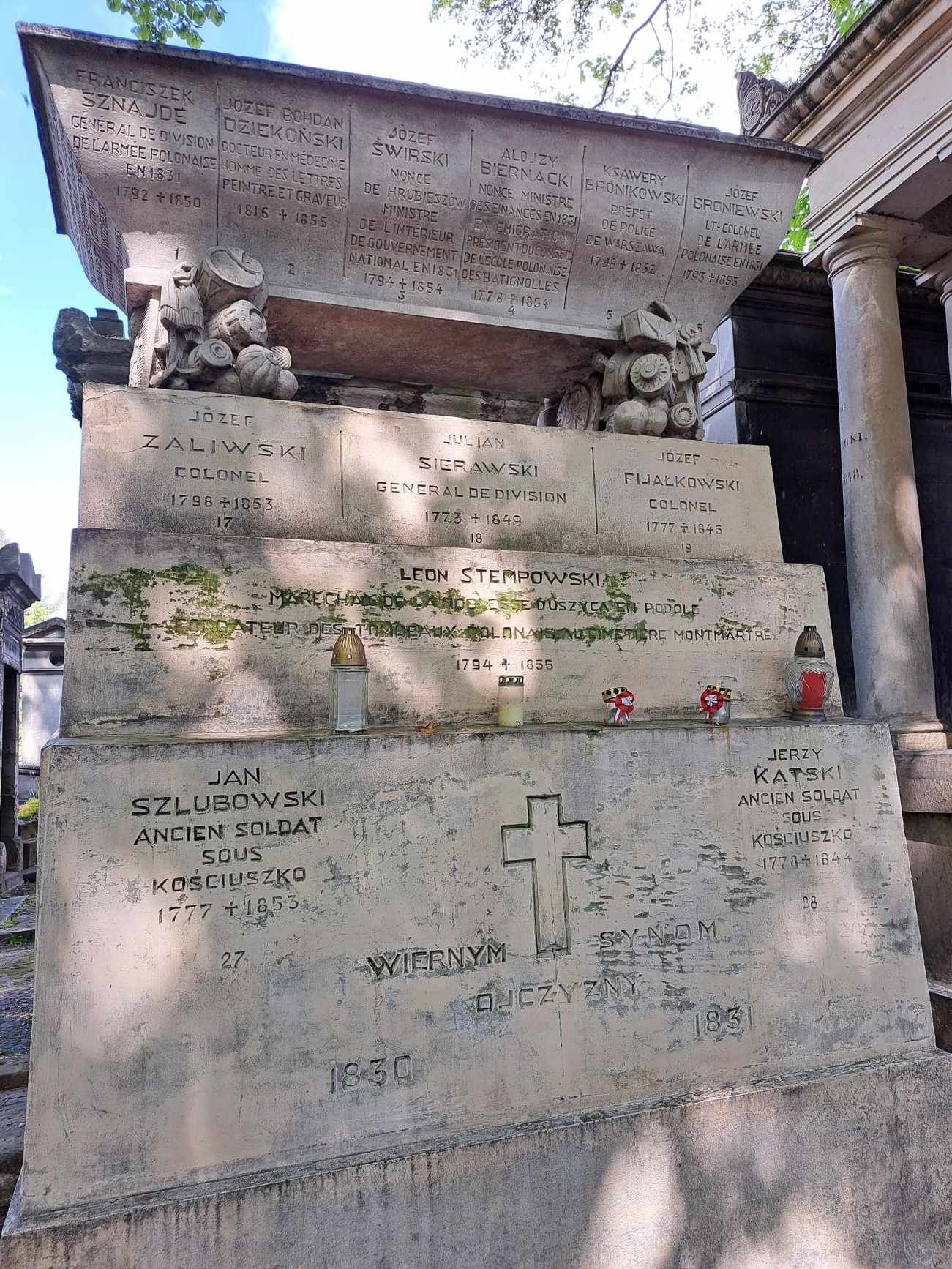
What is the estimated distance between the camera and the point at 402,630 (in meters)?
3.27

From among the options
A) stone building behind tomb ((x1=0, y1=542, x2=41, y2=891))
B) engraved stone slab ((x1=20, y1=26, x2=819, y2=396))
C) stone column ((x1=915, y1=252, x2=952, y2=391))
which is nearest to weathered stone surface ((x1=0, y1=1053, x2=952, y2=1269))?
engraved stone slab ((x1=20, y1=26, x2=819, y2=396))

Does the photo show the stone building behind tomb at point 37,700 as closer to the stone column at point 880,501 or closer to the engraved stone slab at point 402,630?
the stone column at point 880,501

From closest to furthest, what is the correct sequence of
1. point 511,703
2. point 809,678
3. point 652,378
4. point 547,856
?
point 547,856 < point 511,703 < point 809,678 < point 652,378

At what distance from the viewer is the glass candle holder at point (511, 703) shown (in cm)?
318

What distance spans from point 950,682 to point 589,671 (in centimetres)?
604

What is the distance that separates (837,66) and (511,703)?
643 cm

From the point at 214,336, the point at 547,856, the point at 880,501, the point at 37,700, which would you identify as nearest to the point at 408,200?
Result: the point at 214,336

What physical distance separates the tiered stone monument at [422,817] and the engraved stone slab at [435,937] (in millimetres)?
13

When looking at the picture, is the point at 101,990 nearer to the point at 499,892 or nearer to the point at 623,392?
the point at 499,892

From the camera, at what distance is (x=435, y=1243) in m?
2.54

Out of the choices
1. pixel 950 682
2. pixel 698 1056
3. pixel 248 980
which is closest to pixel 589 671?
pixel 698 1056

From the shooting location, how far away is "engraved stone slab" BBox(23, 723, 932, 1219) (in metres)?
2.48

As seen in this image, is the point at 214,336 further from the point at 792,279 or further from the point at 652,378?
the point at 792,279

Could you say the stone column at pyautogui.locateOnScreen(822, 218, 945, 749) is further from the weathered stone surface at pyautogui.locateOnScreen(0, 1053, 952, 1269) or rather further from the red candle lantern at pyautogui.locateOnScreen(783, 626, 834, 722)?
the weathered stone surface at pyautogui.locateOnScreen(0, 1053, 952, 1269)
